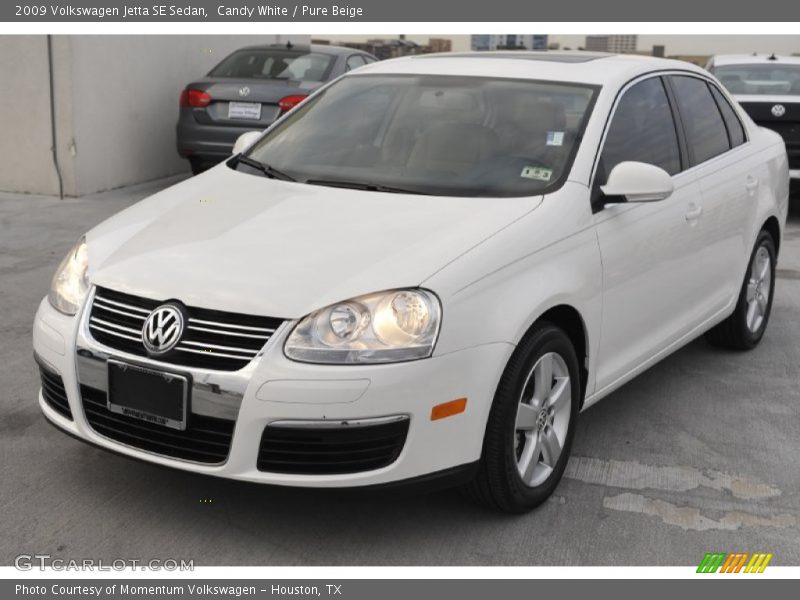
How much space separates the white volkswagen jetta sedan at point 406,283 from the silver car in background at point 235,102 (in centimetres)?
560

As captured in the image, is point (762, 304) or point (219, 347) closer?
point (219, 347)

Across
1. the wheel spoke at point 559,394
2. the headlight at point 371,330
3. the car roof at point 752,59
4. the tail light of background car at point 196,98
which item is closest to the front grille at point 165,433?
the headlight at point 371,330

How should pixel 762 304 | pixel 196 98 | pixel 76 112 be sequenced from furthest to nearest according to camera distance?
1. pixel 196 98
2. pixel 76 112
3. pixel 762 304

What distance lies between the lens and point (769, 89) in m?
11.4

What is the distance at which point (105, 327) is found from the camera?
3.69 metres

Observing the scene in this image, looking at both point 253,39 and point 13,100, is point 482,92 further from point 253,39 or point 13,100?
point 253,39

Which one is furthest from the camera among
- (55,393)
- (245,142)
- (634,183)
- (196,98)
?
(196,98)

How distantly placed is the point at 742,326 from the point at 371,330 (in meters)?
3.27

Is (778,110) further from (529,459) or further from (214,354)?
(214,354)

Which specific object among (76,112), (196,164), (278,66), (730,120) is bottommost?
(196,164)

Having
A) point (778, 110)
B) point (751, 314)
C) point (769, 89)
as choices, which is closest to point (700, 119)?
point (751, 314)

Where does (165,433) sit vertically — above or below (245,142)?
below

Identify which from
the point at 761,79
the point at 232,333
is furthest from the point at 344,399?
the point at 761,79

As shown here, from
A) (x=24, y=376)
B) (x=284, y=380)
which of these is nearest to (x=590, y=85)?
(x=284, y=380)
